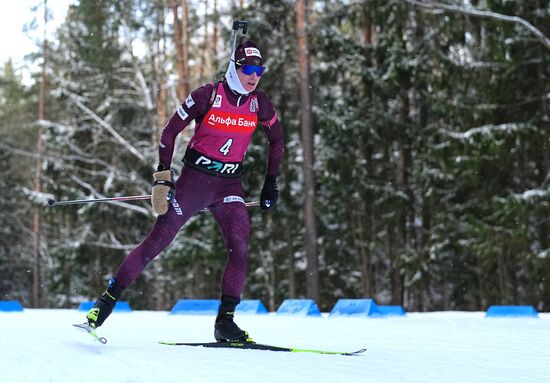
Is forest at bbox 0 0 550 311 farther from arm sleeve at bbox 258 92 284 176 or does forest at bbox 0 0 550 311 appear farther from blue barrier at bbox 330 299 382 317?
arm sleeve at bbox 258 92 284 176

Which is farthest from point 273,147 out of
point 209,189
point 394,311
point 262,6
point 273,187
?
point 262,6

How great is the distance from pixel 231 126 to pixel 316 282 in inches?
528

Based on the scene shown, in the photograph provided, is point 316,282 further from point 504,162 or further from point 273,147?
point 273,147

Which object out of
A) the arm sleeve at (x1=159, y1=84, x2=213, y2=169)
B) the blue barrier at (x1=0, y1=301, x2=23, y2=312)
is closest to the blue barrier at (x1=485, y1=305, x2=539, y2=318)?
the arm sleeve at (x1=159, y1=84, x2=213, y2=169)

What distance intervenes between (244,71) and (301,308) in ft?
16.3

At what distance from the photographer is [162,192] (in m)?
4.86

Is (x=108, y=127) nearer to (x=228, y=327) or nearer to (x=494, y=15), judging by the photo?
(x=494, y=15)

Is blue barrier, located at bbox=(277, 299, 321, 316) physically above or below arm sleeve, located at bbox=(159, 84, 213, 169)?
below

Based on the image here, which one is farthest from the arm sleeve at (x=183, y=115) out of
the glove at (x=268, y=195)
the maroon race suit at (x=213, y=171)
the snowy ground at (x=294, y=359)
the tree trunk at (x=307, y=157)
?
the tree trunk at (x=307, y=157)

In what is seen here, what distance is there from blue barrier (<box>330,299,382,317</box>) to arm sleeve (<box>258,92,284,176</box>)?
3.54 metres

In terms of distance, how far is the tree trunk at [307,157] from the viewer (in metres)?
18.3

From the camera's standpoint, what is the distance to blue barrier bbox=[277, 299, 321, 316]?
9383mm

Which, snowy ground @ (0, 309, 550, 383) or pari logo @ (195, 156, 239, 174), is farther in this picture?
pari logo @ (195, 156, 239, 174)

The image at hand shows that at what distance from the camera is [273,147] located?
5629 millimetres
